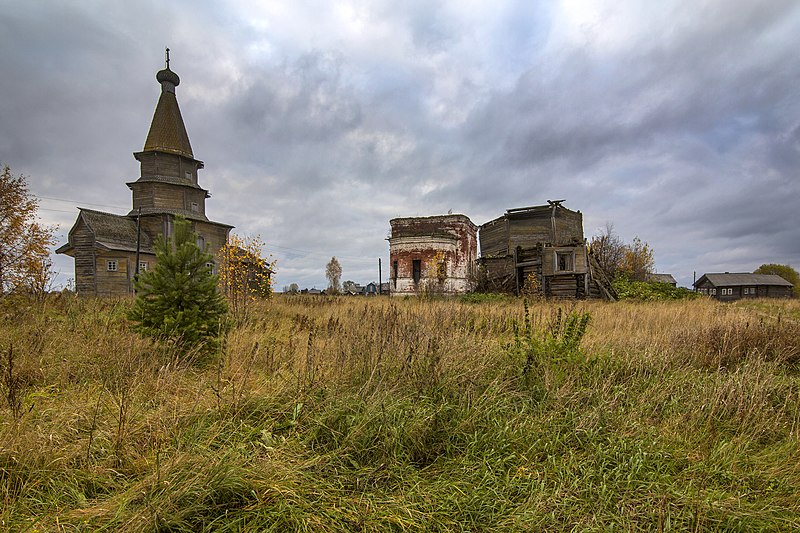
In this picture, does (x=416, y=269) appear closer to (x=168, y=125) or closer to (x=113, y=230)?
(x=113, y=230)

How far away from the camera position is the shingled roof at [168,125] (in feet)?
87.2

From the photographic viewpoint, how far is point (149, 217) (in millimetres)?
25500

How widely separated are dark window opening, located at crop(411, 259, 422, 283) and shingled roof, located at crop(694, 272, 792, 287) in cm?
4671

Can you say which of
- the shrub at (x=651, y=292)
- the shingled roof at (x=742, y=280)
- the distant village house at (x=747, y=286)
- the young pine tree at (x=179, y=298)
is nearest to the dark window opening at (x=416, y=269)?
the shrub at (x=651, y=292)

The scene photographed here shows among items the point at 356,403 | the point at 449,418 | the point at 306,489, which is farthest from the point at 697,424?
the point at 306,489

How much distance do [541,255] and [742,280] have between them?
157 ft

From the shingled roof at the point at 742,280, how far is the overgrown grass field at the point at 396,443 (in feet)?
196

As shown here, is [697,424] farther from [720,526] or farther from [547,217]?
[547,217]

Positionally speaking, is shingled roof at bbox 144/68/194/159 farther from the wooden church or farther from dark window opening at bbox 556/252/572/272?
dark window opening at bbox 556/252/572/272

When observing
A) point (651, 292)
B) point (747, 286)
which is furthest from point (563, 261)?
point (747, 286)

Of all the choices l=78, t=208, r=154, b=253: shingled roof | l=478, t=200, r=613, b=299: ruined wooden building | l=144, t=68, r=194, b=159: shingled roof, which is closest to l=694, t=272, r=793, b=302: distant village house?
l=478, t=200, r=613, b=299: ruined wooden building

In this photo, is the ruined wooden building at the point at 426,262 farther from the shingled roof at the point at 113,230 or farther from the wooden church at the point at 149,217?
the shingled roof at the point at 113,230

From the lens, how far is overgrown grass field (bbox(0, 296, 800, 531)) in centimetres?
211

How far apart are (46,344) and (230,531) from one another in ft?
16.0
